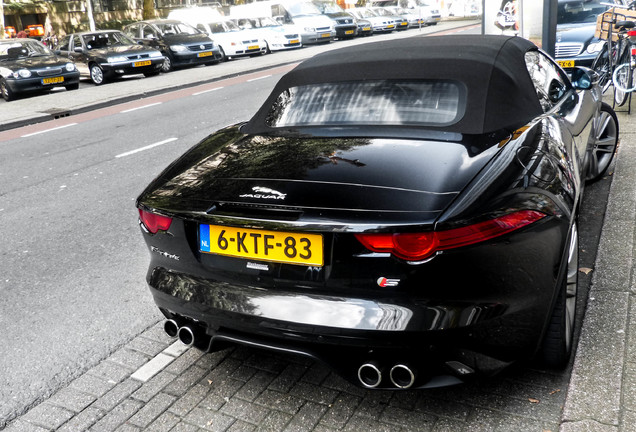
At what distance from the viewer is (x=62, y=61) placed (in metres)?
18.0

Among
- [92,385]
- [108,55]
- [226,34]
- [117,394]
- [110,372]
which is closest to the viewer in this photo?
[117,394]

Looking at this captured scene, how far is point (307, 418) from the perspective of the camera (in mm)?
2908

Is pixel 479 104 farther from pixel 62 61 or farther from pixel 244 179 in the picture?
pixel 62 61

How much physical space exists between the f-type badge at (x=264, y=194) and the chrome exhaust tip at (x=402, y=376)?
31.1 inches

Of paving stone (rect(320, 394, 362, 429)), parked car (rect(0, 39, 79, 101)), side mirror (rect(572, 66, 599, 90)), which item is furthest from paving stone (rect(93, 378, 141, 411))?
parked car (rect(0, 39, 79, 101))

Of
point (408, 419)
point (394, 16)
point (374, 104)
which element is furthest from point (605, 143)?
point (394, 16)

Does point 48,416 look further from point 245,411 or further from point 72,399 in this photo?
point 245,411

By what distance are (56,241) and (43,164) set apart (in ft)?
12.3

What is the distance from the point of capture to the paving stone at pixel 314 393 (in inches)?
120

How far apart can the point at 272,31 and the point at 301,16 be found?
3.62 m

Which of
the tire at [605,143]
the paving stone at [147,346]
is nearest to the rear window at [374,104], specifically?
the paving stone at [147,346]

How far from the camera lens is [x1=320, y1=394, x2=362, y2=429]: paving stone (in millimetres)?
2858

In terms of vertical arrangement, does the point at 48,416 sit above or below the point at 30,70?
below

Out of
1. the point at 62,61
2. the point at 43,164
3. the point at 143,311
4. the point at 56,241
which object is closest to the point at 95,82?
the point at 62,61
